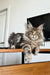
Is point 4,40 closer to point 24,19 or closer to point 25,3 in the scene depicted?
point 24,19

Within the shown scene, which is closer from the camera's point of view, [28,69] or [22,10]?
[28,69]

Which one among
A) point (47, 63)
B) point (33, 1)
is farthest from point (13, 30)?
point (47, 63)

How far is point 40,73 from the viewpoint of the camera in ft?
2.75

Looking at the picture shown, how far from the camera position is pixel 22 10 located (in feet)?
8.72

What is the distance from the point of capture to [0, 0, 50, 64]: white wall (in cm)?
224

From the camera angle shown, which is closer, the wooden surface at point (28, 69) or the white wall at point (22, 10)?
the wooden surface at point (28, 69)

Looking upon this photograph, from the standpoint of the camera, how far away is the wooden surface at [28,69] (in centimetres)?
68

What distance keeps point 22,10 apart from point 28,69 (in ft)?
6.76

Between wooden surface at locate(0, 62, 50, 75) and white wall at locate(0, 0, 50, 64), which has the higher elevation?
white wall at locate(0, 0, 50, 64)

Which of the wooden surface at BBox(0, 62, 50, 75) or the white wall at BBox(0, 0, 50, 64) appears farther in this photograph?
the white wall at BBox(0, 0, 50, 64)

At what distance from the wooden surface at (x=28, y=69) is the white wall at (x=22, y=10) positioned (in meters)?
1.24

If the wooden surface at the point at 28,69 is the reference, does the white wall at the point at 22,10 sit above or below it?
above

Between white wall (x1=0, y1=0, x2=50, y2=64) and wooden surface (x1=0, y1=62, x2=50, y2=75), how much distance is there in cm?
124

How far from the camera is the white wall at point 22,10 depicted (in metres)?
2.24
